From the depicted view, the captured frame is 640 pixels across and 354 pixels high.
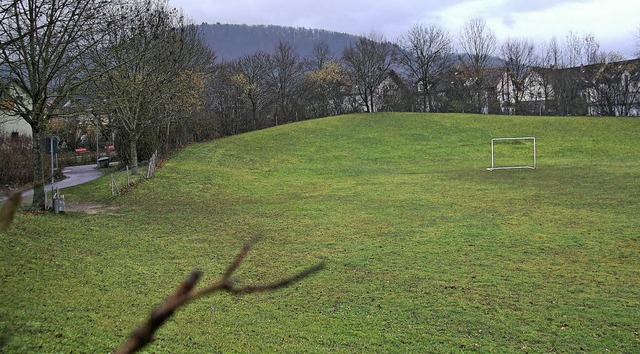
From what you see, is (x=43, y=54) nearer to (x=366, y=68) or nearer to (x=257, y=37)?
(x=366, y=68)

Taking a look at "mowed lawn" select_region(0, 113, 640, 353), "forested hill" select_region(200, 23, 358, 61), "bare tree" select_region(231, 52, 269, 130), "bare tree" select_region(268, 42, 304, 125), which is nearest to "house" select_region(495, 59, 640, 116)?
"bare tree" select_region(268, 42, 304, 125)

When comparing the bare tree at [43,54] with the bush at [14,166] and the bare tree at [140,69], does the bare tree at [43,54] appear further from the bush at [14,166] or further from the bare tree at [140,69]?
the bush at [14,166]

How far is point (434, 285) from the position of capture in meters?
8.06

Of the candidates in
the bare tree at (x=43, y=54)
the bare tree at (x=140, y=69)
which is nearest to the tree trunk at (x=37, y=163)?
the bare tree at (x=43, y=54)

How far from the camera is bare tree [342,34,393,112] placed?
191 feet

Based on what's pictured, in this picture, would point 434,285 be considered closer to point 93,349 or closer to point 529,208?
point 93,349

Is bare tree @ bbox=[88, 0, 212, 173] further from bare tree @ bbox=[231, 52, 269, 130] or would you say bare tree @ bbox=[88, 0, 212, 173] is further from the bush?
bare tree @ bbox=[231, 52, 269, 130]

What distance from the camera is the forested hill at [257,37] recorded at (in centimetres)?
11619

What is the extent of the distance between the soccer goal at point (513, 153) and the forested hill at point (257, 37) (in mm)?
79435

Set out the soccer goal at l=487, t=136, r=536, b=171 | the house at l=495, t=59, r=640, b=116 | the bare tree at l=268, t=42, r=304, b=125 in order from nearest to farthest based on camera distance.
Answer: the soccer goal at l=487, t=136, r=536, b=171
the house at l=495, t=59, r=640, b=116
the bare tree at l=268, t=42, r=304, b=125

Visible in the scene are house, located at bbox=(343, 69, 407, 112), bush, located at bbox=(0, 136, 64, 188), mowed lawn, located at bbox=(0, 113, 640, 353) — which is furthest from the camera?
house, located at bbox=(343, 69, 407, 112)

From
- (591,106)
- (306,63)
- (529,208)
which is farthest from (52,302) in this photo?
(306,63)

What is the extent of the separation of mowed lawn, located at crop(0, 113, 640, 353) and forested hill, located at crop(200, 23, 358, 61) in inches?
3809

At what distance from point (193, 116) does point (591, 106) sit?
38522mm
